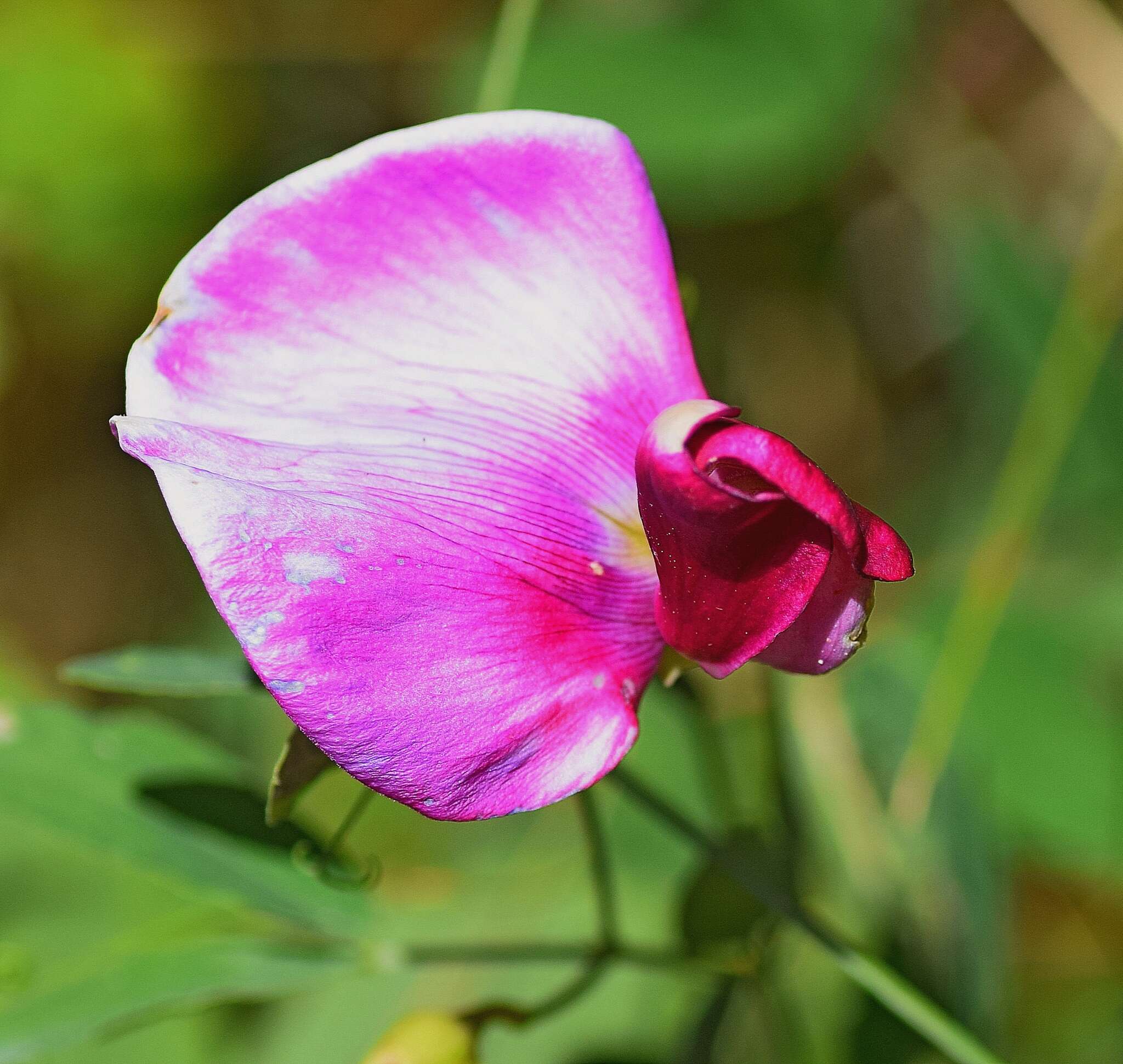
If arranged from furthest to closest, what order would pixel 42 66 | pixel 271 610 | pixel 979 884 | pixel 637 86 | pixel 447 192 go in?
pixel 42 66 < pixel 637 86 < pixel 979 884 < pixel 447 192 < pixel 271 610

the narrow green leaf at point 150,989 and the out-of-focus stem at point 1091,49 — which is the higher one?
the out-of-focus stem at point 1091,49

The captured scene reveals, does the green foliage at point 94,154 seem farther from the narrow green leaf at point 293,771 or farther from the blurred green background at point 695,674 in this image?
the narrow green leaf at point 293,771

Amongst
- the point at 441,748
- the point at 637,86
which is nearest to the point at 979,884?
the point at 441,748

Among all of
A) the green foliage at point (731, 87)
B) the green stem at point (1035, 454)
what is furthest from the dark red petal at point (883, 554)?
the green foliage at point (731, 87)

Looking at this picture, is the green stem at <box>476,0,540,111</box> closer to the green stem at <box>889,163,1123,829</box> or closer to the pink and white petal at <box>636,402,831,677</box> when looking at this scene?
the pink and white petal at <box>636,402,831,677</box>

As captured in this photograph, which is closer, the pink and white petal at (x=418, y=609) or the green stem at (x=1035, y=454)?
the pink and white petal at (x=418, y=609)

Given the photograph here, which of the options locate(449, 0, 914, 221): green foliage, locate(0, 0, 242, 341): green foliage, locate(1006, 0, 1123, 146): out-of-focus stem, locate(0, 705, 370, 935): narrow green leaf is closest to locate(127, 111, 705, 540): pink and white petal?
locate(0, 705, 370, 935): narrow green leaf

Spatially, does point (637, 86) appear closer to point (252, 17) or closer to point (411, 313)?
point (252, 17)

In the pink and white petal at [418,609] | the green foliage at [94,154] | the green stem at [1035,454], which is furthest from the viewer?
the green foliage at [94,154]
